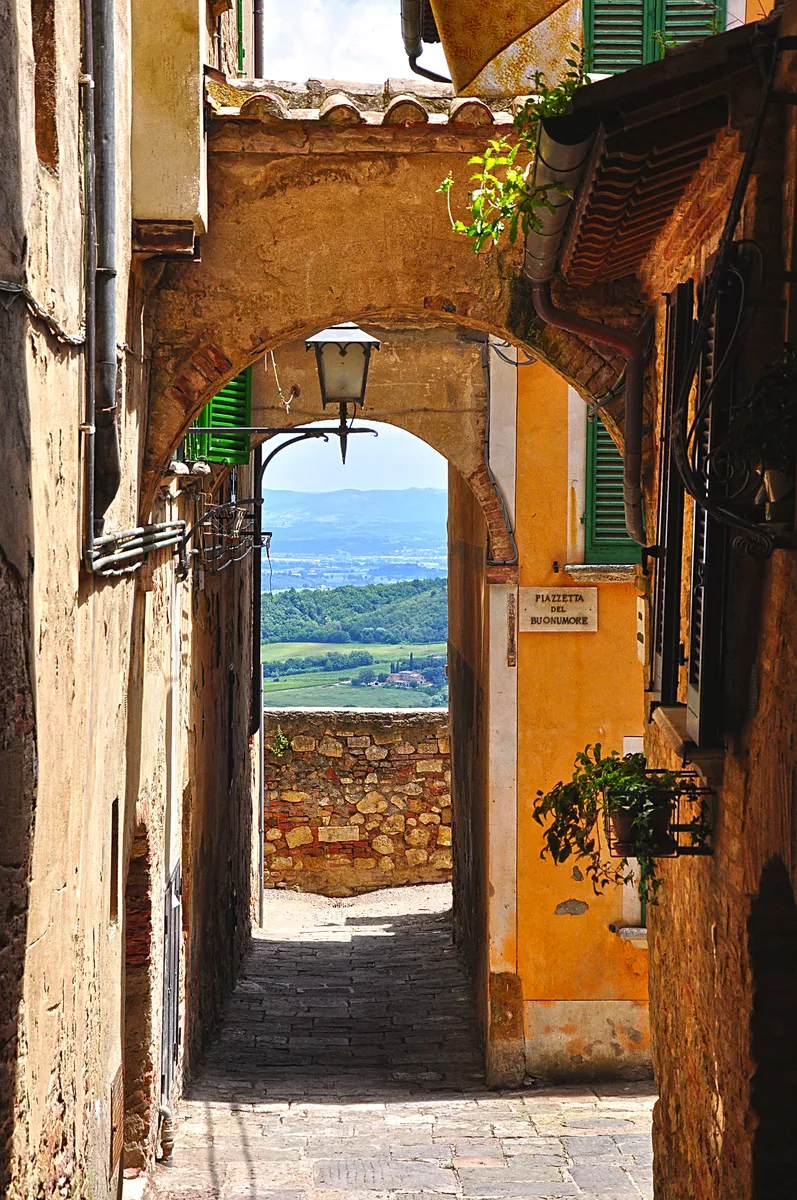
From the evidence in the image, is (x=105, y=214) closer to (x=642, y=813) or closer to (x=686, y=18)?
(x=642, y=813)

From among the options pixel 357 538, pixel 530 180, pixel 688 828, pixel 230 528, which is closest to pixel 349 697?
pixel 230 528

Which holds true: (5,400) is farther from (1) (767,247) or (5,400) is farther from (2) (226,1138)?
(2) (226,1138)

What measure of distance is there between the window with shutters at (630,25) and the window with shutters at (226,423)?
3125 mm

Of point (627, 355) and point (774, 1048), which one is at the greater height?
point (627, 355)

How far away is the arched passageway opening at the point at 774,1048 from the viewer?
4.34 metres

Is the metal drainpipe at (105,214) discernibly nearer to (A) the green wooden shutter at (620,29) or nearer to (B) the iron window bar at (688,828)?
(B) the iron window bar at (688,828)

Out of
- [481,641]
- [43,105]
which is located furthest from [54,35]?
[481,641]

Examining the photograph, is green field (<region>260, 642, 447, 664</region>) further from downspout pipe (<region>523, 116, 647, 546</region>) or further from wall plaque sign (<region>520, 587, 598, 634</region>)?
downspout pipe (<region>523, 116, 647, 546</region>)

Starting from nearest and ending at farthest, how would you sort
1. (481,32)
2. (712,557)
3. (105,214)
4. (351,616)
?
1. (712,557)
2. (105,214)
3. (481,32)
4. (351,616)

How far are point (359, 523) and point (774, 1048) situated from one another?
462 feet

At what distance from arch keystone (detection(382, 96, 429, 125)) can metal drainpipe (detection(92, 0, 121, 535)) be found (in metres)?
1.69

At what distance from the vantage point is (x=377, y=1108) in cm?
931

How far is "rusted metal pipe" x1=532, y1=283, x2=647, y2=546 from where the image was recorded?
6.58m

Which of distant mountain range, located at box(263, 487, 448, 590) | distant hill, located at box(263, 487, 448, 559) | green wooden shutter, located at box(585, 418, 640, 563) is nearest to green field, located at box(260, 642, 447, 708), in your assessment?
distant mountain range, located at box(263, 487, 448, 590)
